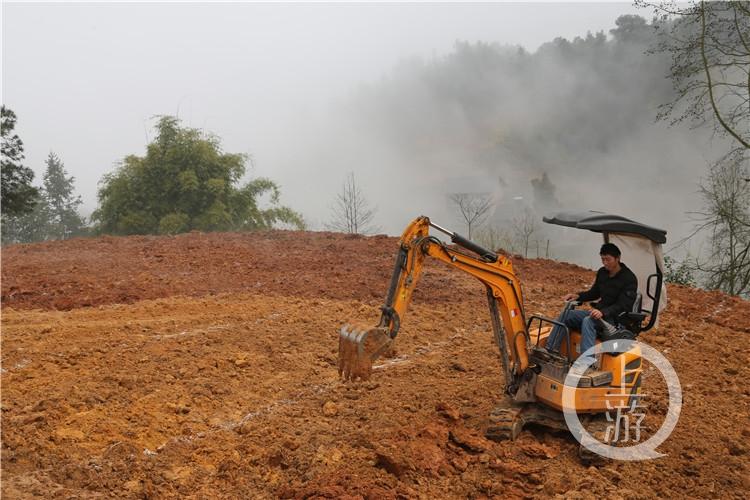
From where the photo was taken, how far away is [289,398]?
682 centimetres

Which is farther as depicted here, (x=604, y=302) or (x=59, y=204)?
(x=59, y=204)

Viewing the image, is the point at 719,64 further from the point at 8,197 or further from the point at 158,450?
the point at 8,197

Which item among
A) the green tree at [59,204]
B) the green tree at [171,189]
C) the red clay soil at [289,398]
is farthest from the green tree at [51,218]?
the red clay soil at [289,398]

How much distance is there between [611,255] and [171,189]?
1134 inches

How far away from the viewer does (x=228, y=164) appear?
106 feet

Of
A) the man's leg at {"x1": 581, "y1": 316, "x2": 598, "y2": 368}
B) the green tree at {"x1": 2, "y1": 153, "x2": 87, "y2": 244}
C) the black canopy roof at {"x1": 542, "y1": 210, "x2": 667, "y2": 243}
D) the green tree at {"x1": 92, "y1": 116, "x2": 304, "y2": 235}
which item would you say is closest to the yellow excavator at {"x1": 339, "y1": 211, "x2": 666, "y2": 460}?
the black canopy roof at {"x1": 542, "y1": 210, "x2": 667, "y2": 243}

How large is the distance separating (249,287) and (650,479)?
852cm

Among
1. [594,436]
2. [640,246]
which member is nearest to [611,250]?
[640,246]

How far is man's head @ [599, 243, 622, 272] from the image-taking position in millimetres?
5762

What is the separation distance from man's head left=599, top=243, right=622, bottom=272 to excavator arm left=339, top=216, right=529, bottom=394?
988 mm

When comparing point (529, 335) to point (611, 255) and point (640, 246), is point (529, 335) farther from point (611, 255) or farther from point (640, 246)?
point (640, 246)

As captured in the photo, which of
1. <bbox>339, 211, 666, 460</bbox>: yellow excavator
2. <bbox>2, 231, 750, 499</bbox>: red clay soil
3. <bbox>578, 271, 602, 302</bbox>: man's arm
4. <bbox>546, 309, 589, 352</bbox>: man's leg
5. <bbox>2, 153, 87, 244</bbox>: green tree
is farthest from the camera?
<bbox>2, 153, 87, 244</bbox>: green tree

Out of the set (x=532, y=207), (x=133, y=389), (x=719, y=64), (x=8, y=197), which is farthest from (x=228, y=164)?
(x=532, y=207)

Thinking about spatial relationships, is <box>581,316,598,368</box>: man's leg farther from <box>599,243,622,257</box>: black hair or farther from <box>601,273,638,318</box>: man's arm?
<box>599,243,622,257</box>: black hair
